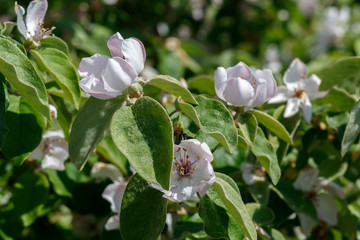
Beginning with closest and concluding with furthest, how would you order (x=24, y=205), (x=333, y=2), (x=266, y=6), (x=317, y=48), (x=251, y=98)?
(x=251, y=98) → (x=24, y=205) → (x=317, y=48) → (x=266, y=6) → (x=333, y=2)

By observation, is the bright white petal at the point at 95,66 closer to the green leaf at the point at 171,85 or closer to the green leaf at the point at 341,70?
the green leaf at the point at 171,85

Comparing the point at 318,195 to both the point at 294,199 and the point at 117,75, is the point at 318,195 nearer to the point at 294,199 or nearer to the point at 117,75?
the point at 294,199

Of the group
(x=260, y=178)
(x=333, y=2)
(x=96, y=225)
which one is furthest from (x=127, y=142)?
(x=333, y=2)

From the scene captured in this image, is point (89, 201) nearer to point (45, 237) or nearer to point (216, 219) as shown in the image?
point (45, 237)

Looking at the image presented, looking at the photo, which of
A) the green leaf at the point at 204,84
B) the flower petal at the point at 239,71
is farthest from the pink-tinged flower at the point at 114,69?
the green leaf at the point at 204,84

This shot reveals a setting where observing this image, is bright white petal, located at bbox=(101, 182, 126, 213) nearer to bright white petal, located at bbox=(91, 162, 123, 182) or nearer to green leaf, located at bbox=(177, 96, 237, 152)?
bright white petal, located at bbox=(91, 162, 123, 182)
